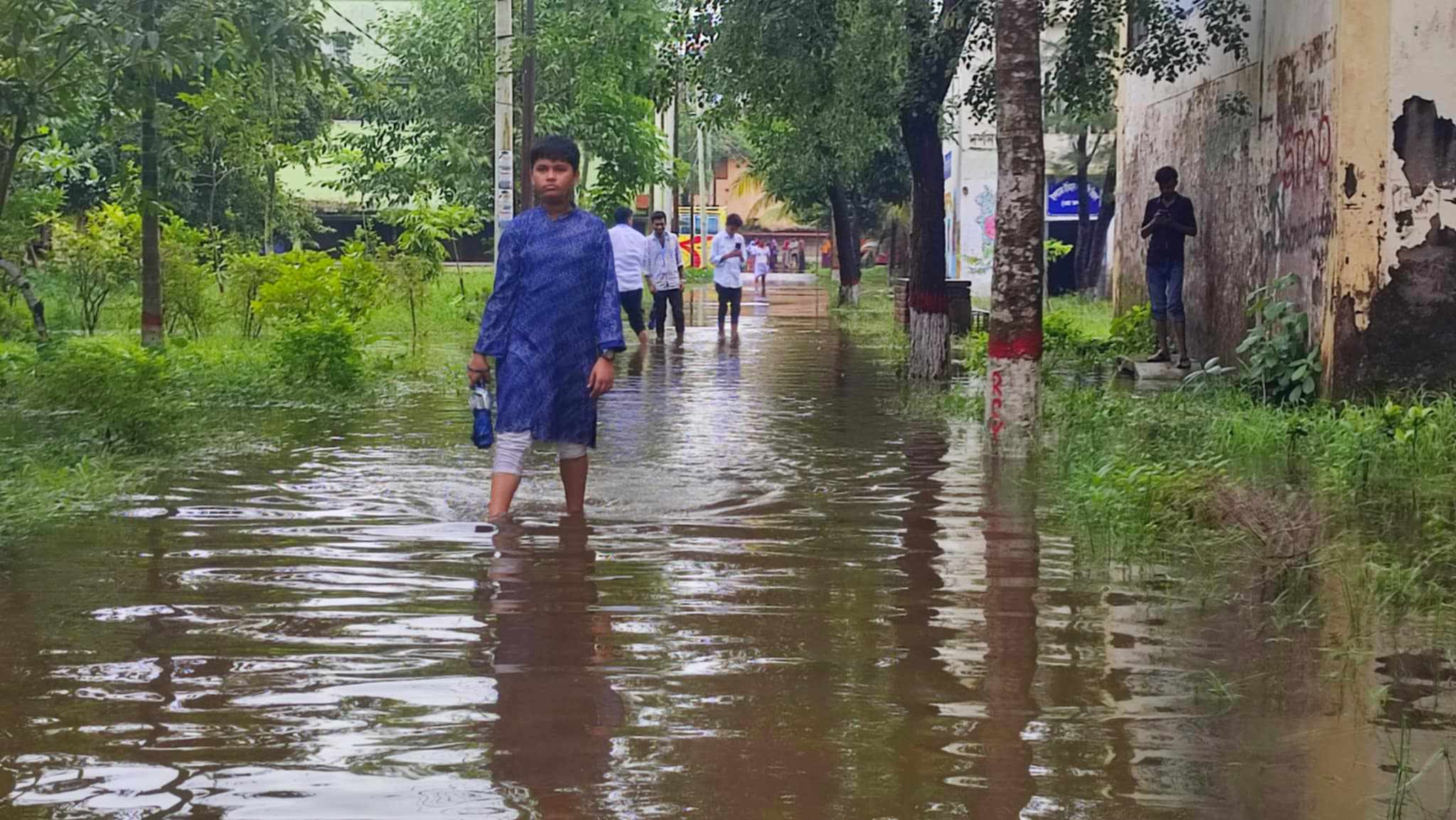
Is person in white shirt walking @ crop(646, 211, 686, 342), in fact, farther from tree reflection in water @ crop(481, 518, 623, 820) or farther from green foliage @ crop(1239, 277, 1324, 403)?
tree reflection in water @ crop(481, 518, 623, 820)

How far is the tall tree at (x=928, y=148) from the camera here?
1579 cm

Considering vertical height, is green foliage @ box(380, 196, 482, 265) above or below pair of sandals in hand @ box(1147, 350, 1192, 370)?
above

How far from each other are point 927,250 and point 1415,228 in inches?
247

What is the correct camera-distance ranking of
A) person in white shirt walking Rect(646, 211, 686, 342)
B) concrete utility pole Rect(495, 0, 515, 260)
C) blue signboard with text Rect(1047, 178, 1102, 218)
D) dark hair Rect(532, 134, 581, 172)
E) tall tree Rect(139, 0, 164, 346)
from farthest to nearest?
blue signboard with text Rect(1047, 178, 1102, 218)
person in white shirt walking Rect(646, 211, 686, 342)
concrete utility pole Rect(495, 0, 515, 260)
tall tree Rect(139, 0, 164, 346)
dark hair Rect(532, 134, 581, 172)

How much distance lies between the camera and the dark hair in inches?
306

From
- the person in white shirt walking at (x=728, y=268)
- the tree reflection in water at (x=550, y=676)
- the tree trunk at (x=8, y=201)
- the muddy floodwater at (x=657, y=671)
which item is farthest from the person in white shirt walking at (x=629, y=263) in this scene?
the tree reflection in water at (x=550, y=676)

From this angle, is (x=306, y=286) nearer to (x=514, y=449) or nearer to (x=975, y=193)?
(x=514, y=449)

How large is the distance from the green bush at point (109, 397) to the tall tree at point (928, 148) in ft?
23.5

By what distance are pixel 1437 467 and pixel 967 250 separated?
26.9 m

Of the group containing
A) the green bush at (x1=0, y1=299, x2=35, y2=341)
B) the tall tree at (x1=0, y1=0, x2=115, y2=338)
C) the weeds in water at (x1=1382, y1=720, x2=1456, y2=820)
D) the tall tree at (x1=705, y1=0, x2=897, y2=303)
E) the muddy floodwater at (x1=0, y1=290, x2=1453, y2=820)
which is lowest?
the weeds in water at (x1=1382, y1=720, x2=1456, y2=820)

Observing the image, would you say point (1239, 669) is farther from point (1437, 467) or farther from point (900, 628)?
point (1437, 467)

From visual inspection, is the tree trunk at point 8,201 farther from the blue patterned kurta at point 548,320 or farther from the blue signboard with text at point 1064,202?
the blue signboard with text at point 1064,202

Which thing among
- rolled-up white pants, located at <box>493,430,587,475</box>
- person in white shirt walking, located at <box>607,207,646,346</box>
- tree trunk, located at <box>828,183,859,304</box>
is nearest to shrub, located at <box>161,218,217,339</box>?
person in white shirt walking, located at <box>607,207,646,346</box>

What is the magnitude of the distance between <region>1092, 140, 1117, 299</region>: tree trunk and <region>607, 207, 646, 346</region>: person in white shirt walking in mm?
14465
